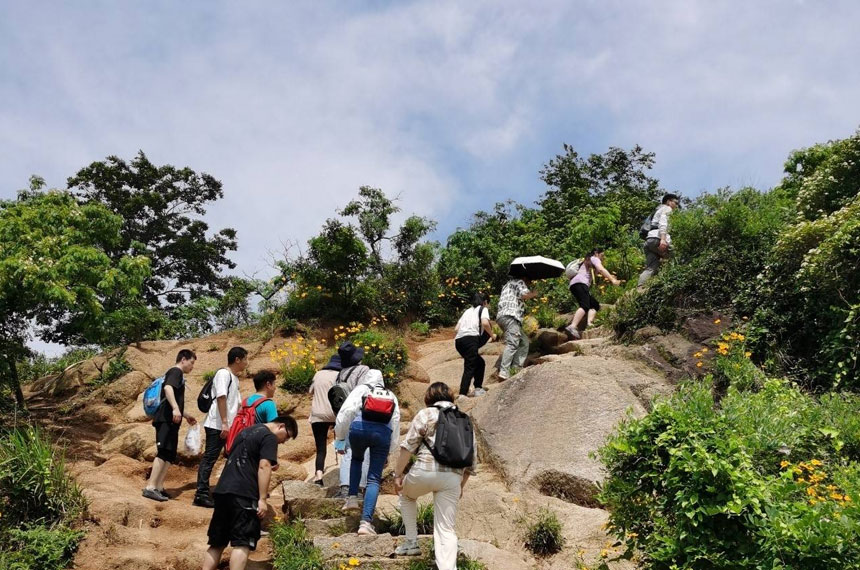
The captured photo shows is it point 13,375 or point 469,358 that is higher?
point 469,358

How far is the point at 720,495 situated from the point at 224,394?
4987 millimetres

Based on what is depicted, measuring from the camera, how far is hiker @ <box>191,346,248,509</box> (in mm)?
7907

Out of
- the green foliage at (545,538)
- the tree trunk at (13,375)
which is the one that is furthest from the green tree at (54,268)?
the green foliage at (545,538)

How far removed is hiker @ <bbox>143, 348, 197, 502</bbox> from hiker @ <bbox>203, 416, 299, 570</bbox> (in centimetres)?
244

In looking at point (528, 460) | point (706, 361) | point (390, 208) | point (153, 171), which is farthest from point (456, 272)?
point (153, 171)

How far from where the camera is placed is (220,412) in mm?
7926

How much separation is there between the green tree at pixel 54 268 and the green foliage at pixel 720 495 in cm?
721

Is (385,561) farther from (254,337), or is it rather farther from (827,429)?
(254,337)

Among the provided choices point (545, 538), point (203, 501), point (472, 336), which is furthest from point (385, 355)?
point (545, 538)

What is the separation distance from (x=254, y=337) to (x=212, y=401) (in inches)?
275

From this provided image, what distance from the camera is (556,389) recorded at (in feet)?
29.7

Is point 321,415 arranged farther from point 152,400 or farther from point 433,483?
point 433,483

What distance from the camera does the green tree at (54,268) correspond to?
940cm

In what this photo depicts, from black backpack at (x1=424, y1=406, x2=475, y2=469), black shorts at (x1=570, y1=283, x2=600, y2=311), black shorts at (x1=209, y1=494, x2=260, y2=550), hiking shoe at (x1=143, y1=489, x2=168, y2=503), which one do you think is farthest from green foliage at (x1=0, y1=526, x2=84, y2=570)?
black shorts at (x1=570, y1=283, x2=600, y2=311)
